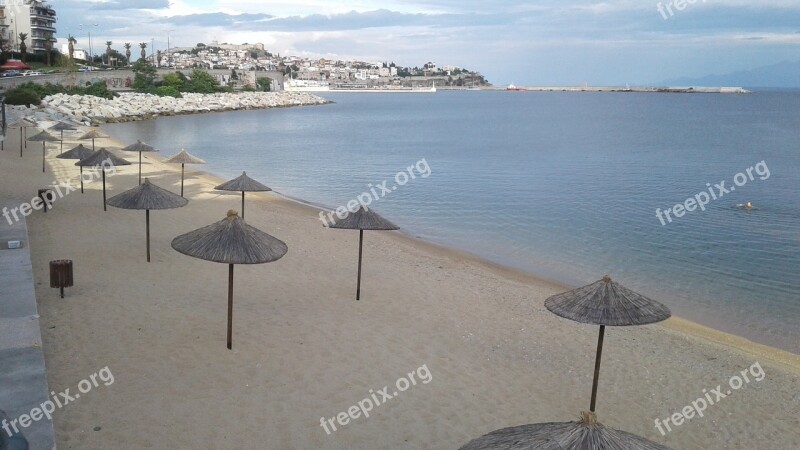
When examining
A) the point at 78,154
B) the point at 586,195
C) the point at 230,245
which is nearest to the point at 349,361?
the point at 230,245

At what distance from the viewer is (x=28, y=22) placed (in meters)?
93.9

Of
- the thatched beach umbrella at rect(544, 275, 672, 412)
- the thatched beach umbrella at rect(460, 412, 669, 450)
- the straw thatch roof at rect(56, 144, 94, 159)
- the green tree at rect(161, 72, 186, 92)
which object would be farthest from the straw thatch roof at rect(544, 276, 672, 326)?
the green tree at rect(161, 72, 186, 92)

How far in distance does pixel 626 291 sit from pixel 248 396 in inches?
185

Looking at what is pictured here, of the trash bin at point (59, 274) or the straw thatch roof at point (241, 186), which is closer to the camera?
the trash bin at point (59, 274)

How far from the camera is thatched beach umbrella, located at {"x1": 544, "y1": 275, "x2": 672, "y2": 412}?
7.17 m

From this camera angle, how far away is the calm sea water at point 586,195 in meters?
16.0

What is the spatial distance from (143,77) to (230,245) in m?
83.4

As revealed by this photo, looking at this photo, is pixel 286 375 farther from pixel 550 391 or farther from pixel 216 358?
pixel 550 391

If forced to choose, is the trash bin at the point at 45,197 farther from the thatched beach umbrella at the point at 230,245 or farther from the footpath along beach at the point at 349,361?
the thatched beach umbrella at the point at 230,245

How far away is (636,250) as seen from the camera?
749 inches

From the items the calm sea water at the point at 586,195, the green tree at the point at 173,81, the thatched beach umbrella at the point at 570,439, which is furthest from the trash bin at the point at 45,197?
the green tree at the point at 173,81

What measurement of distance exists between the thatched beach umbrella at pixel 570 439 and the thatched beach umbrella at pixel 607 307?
2.64m

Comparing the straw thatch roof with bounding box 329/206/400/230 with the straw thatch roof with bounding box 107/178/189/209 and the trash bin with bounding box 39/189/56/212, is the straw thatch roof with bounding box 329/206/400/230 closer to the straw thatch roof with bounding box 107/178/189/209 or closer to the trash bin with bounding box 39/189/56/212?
the straw thatch roof with bounding box 107/178/189/209

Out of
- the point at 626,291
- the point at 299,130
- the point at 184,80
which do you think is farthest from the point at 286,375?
the point at 184,80
